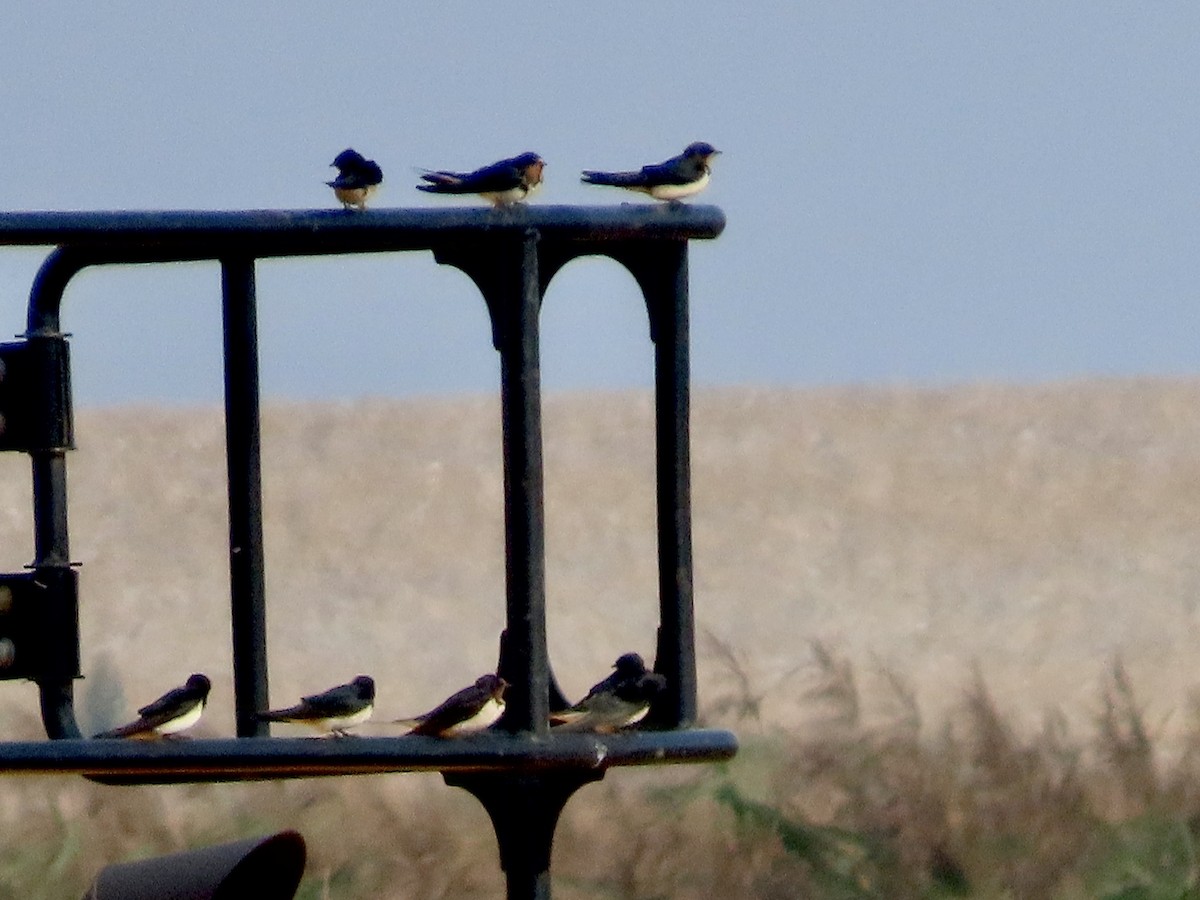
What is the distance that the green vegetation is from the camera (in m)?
10.8

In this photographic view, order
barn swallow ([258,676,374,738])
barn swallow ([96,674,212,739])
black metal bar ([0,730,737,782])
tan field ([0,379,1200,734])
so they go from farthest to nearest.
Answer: tan field ([0,379,1200,734]), barn swallow ([258,676,374,738]), barn swallow ([96,674,212,739]), black metal bar ([0,730,737,782])

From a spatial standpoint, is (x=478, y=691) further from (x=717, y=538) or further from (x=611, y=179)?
(x=717, y=538)

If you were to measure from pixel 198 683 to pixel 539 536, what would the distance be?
5.33 feet

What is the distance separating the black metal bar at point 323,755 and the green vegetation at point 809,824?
20.3ft

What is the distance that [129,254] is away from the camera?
465cm

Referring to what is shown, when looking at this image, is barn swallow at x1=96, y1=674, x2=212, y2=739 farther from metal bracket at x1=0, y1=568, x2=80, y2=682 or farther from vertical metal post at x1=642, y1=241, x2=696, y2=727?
vertical metal post at x1=642, y1=241, x2=696, y2=727

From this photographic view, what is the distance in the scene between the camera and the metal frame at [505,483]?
440 centimetres

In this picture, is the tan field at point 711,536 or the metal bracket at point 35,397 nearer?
the metal bracket at point 35,397

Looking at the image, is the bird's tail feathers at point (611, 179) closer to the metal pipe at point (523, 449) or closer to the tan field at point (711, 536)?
the metal pipe at point (523, 449)

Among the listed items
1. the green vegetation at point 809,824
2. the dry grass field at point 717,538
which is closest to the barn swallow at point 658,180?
the green vegetation at point 809,824

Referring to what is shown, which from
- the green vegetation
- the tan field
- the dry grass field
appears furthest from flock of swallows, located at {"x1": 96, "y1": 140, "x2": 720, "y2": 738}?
the tan field

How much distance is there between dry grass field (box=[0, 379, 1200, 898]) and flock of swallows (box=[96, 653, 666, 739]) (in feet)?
61.8

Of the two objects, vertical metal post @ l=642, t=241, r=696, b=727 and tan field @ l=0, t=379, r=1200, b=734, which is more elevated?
vertical metal post @ l=642, t=241, r=696, b=727

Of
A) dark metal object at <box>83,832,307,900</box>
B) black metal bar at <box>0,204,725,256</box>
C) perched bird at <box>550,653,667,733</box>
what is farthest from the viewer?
perched bird at <box>550,653,667,733</box>
